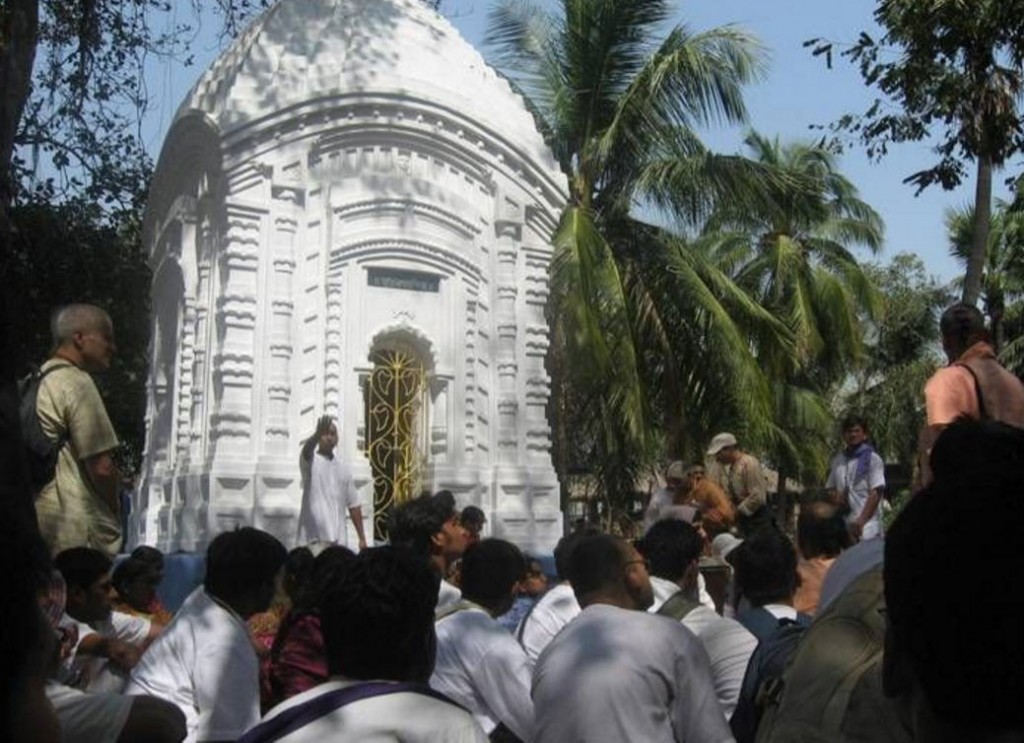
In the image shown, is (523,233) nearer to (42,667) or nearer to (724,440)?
(724,440)

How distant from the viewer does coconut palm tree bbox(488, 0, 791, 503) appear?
55.2 ft

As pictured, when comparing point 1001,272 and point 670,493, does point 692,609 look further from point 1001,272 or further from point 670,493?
point 1001,272

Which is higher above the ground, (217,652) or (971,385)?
(971,385)

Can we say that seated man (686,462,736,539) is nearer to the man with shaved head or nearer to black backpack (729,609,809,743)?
the man with shaved head

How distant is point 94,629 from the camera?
539 centimetres

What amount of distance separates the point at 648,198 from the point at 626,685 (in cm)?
1417

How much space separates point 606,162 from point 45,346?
8.16 metres

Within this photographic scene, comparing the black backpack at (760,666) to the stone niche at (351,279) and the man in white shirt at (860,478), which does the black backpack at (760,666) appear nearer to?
the man in white shirt at (860,478)

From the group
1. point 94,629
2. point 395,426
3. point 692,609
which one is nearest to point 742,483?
point 395,426

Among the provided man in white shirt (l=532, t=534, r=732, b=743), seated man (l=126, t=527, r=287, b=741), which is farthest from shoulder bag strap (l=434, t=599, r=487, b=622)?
man in white shirt (l=532, t=534, r=732, b=743)

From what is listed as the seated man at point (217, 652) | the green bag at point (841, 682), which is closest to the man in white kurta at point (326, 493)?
the seated man at point (217, 652)

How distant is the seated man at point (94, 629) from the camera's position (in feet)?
16.0

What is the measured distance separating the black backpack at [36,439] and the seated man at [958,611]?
4.34 metres

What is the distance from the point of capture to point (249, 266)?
550 inches
